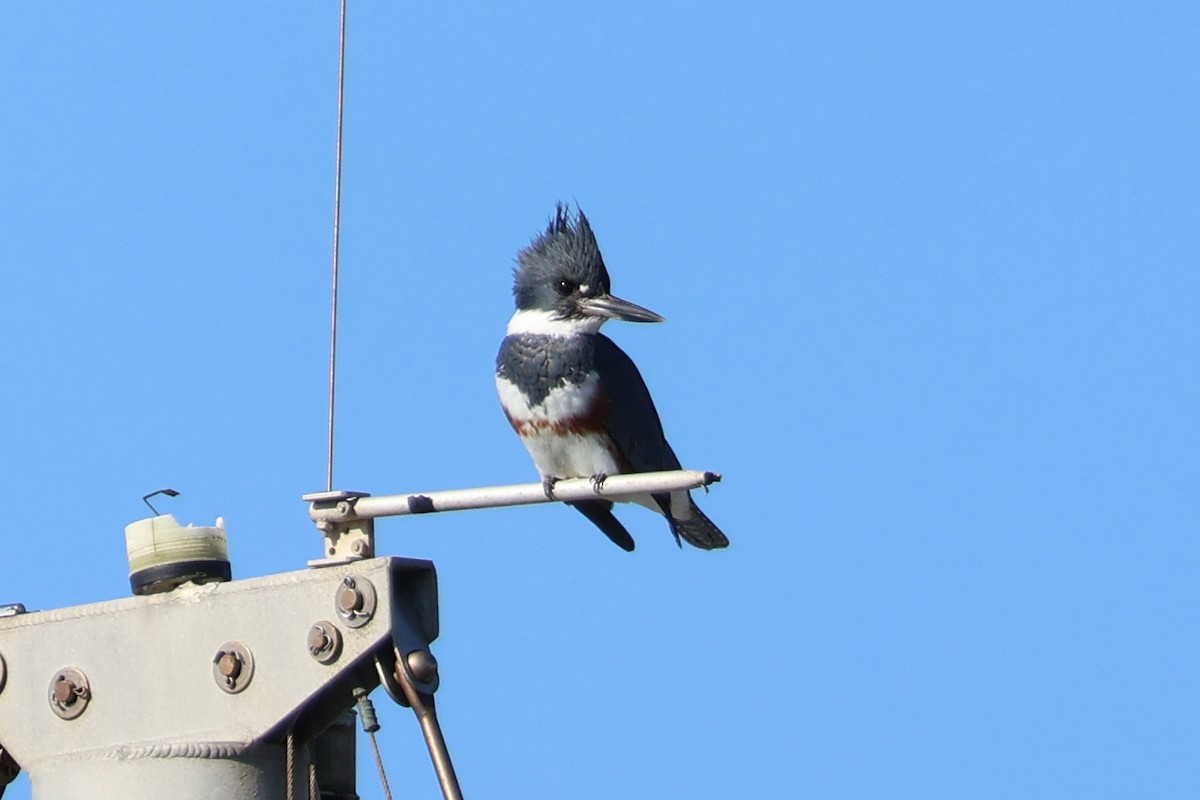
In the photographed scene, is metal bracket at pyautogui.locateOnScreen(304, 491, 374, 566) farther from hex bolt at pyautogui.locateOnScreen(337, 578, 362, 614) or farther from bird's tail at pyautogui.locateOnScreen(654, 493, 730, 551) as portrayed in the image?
bird's tail at pyautogui.locateOnScreen(654, 493, 730, 551)

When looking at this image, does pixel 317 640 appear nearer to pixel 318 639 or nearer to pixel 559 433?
pixel 318 639

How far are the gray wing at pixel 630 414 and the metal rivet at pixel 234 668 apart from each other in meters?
3.49

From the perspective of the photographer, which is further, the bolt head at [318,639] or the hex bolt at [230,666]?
the hex bolt at [230,666]

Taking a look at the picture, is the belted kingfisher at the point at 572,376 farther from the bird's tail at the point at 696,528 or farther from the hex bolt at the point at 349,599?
the hex bolt at the point at 349,599

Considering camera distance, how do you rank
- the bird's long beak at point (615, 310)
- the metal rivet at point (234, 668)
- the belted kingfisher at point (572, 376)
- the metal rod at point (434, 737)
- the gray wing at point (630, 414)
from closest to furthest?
the metal rod at point (434, 737) → the metal rivet at point (234, 668) → the bird's long beak at point (615, 310) → the belted kingfisher at point (572, 376) → the gray wing at point (630, 414)

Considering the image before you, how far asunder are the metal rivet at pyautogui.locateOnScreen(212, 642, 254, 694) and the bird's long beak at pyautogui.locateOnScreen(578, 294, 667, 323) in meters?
2.95

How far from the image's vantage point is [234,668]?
13.9 feet

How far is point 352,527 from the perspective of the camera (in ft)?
14.2

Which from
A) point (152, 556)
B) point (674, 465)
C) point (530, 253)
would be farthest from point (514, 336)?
point (152, 556)

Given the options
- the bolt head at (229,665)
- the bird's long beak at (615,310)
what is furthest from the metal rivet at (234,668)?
the bird's long beak at (615,310)

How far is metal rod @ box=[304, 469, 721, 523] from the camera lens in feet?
13.2

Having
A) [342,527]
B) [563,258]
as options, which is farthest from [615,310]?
[342,527]

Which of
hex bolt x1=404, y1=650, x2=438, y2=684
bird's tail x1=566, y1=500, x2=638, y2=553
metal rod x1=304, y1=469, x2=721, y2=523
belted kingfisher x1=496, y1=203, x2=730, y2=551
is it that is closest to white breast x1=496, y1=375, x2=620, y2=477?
belted kingfisher x1=496, y1=203, x2=730, y2=551

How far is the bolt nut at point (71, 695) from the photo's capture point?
4.43 metres
